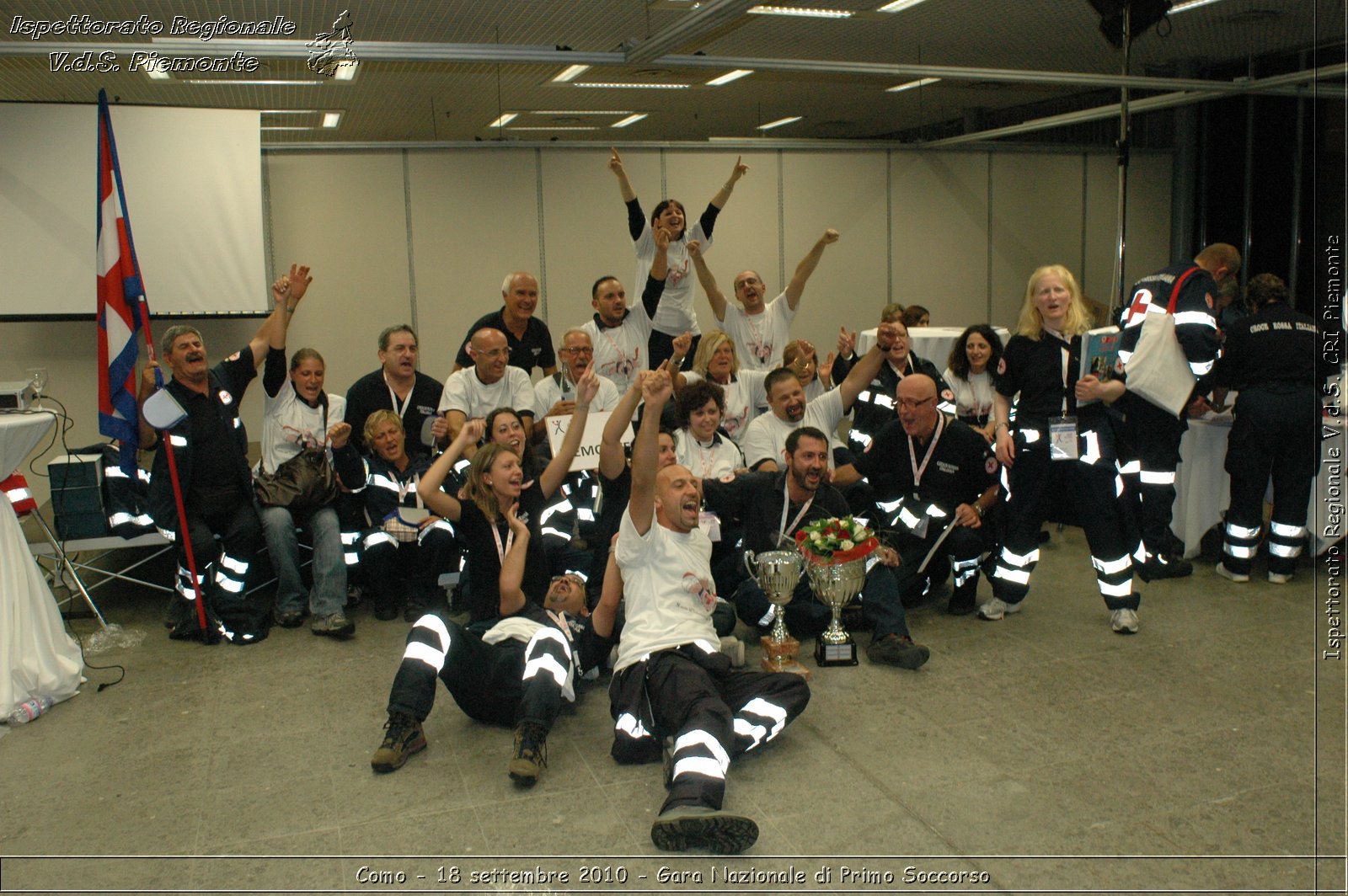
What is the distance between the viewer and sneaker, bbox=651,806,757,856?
9.26ft

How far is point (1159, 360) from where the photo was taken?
4891 millimetres

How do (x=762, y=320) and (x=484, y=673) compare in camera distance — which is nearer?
(x=484, y=673)

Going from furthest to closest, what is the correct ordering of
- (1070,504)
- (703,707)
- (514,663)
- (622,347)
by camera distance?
1. (622,347)
2. (1070,504)
3. (514,663)
4. (703,707)

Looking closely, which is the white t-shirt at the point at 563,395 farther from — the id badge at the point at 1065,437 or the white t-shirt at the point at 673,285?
the id badge at the point at 1065,437

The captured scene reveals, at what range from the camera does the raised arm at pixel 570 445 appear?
13.9 feet

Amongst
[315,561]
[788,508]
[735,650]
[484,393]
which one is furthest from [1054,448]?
[315,561]

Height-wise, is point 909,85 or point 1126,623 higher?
point 909,85

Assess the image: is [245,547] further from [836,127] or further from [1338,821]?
[836,127]

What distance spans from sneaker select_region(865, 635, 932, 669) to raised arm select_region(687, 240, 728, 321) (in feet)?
8.48

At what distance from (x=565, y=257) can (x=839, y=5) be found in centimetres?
292

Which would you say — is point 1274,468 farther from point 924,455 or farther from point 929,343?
point 929,343

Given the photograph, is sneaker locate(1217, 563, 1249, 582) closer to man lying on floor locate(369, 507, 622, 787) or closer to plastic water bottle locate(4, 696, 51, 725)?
man lying on floor locate(369, 507, 622, 787)

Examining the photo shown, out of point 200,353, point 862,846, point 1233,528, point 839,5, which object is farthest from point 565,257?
point 862,846

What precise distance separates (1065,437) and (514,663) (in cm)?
271
